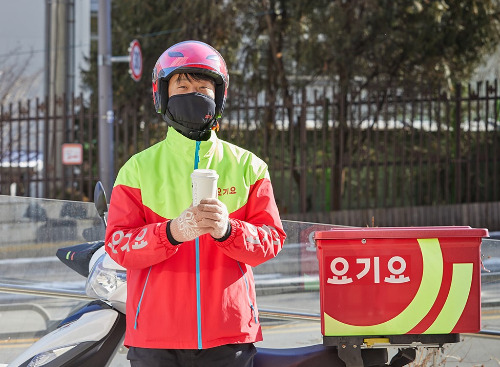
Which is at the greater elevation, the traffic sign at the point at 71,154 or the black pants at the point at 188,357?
the traffic sign at the point at 71,154

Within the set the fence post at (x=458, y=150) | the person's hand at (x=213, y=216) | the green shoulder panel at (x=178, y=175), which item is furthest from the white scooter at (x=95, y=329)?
the fence post at (x=458, y=150)

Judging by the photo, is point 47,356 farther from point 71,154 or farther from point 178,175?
point 71,154

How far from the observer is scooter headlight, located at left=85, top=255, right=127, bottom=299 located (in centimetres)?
280

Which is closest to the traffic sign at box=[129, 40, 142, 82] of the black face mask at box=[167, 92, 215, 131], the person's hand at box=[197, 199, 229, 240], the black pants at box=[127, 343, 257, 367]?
the black face mask at box=[167, 92, 215, 131]

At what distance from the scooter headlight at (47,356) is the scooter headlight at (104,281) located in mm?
191

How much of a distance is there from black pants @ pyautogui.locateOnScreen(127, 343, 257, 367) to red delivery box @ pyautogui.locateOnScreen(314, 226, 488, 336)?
12.0 inches

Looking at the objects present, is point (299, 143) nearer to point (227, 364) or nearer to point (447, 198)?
point (447, 198)

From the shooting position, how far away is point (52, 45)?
17.4m

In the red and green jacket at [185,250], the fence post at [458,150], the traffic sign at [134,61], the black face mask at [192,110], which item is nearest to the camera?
the red and green jacket at [185,250]

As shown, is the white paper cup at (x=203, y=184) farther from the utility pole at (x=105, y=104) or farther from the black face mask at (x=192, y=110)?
the utility pole at (x=105, y=104)

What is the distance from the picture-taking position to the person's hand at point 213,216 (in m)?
2.05

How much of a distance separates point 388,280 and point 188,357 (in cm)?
59

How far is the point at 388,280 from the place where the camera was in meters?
2.43

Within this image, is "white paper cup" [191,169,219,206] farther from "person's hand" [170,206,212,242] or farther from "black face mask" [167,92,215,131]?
"black face mask" [167,92,215,131]
